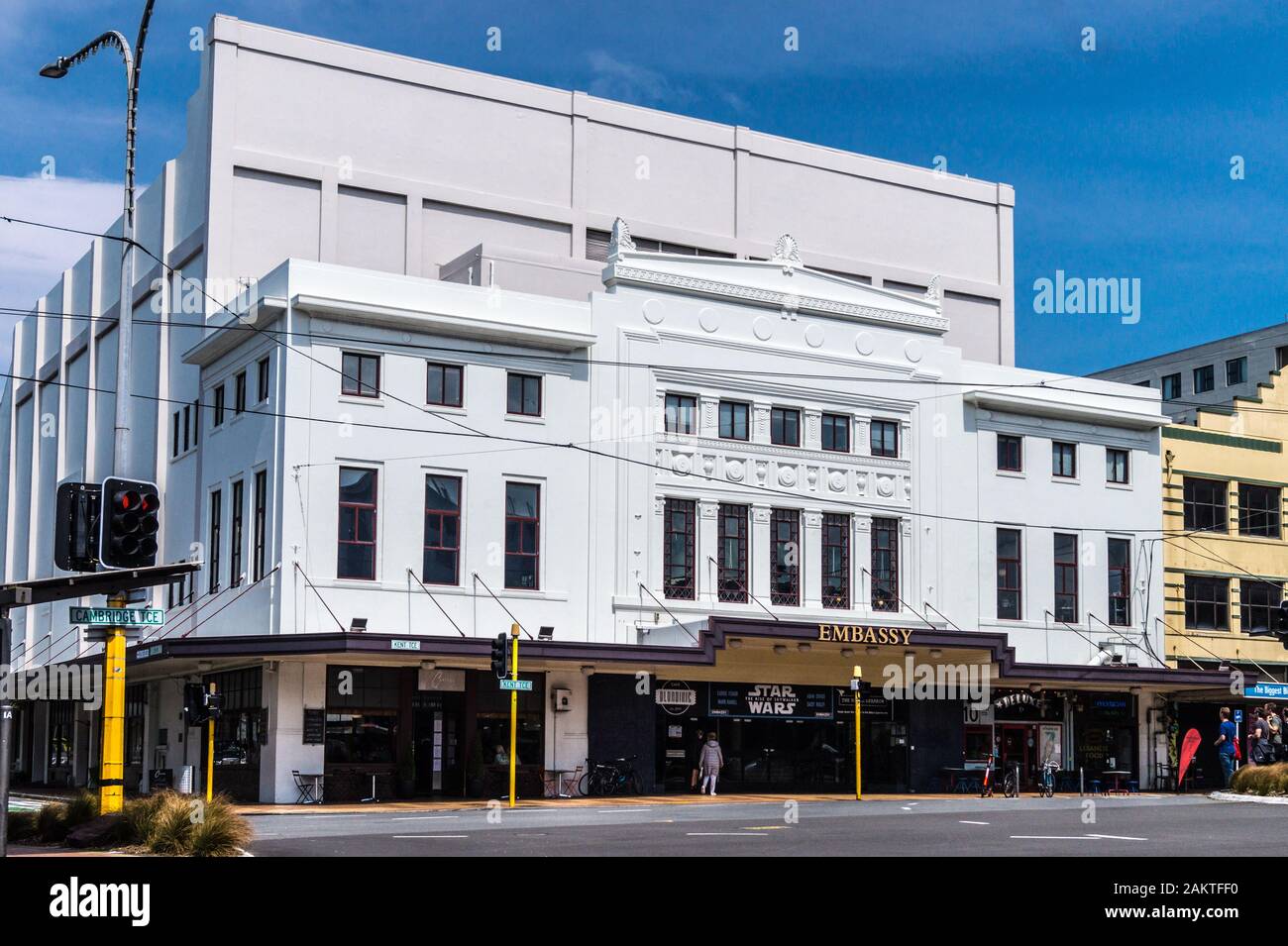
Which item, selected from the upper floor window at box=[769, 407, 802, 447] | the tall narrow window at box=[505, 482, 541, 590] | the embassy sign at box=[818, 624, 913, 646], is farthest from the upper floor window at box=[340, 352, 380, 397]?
the embassy sign at box=[818, 624, 913, 646]

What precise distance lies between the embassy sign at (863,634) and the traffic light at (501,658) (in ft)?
30.1

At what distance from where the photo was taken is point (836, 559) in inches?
1734

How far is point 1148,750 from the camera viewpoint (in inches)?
1891

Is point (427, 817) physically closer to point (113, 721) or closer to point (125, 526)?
point (113, 721)

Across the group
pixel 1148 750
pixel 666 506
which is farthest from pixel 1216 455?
pixel 666 506

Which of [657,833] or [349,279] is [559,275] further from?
[657,833]

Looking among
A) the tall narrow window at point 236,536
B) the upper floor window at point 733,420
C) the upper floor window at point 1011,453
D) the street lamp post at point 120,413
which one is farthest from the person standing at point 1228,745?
the street lamp post at point 120,413

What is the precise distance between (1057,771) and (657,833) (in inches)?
929

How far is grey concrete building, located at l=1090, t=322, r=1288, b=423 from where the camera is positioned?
79.8 meters

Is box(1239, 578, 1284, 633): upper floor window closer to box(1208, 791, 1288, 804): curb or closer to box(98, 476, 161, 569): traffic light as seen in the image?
box(1208, 791, 1288, 804): curb

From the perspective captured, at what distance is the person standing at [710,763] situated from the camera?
4038 centimetres

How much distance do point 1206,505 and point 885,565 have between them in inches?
484

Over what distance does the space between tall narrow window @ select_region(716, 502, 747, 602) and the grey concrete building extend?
41.6 metres

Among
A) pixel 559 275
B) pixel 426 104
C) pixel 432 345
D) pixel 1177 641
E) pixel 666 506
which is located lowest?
pixel 1177 641
